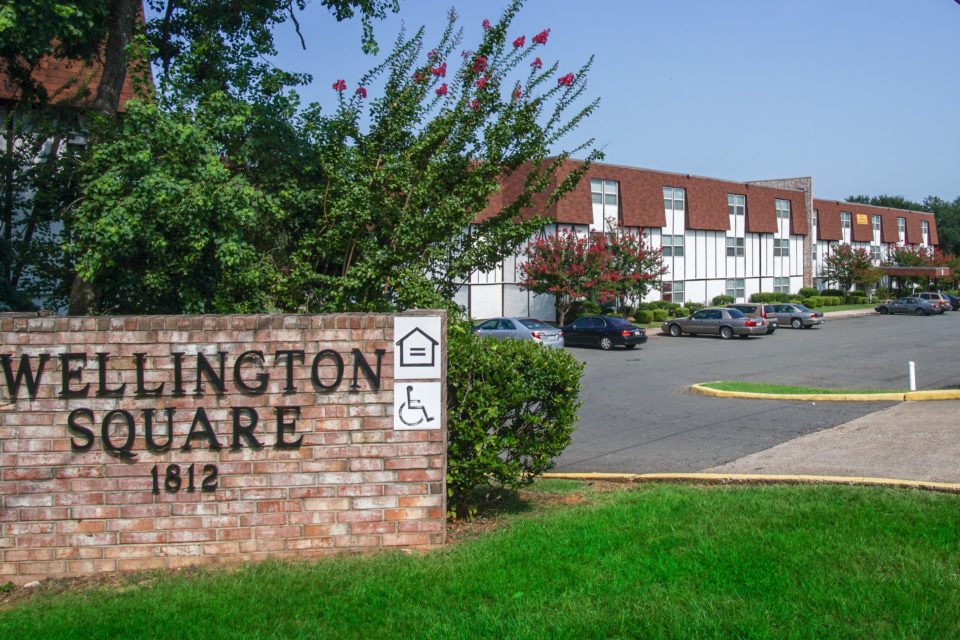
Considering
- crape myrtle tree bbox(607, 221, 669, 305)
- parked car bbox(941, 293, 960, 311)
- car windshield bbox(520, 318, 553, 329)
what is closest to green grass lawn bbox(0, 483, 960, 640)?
car windshield bbox(520, 318, 553, 329)

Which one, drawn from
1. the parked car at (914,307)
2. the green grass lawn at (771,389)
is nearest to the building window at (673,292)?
the parked car at (914,307)

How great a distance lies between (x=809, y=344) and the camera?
3475cm

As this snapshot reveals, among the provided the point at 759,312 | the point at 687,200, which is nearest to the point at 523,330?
the point at 759,312

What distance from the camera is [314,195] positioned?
9414mm

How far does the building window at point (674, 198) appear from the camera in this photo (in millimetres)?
51844

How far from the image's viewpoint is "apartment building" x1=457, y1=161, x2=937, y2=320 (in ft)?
146

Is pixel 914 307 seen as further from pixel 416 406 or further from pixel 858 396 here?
pixel 416 406

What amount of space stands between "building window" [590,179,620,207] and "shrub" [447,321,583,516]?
39.6 m

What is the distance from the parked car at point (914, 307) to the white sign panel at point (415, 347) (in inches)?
2263

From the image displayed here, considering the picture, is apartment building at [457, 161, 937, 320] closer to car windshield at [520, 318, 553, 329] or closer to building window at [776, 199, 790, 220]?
building window at [776, 199, 790, 220]

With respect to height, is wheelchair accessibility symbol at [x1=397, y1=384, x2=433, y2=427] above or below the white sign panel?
below

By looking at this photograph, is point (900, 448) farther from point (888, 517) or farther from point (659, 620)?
point (659, 620)

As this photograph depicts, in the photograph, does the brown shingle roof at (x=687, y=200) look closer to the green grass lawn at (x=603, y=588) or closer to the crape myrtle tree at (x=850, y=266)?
the crape myrtle tree at (x=850, y=266)

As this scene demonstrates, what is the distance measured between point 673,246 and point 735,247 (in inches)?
311
